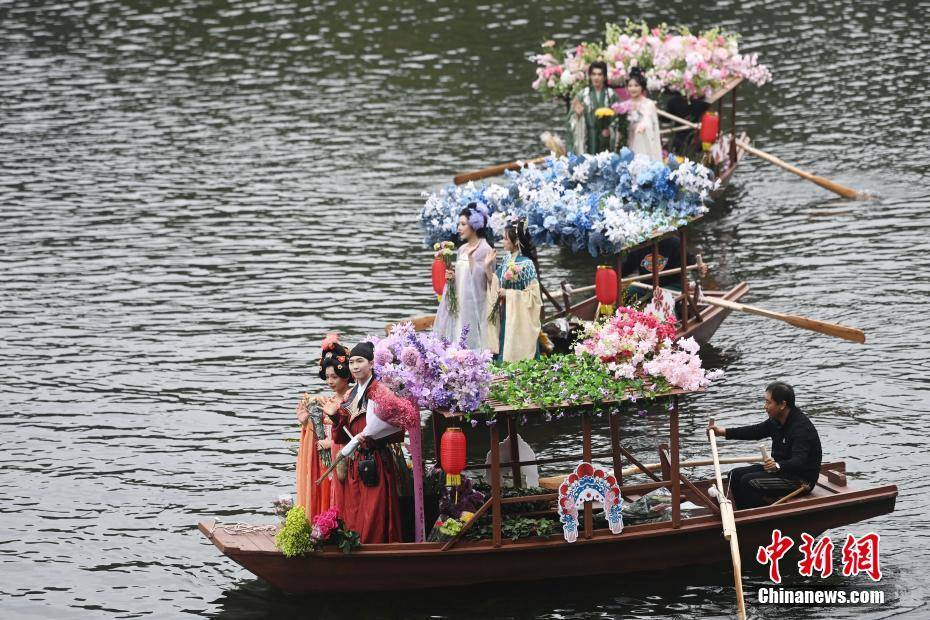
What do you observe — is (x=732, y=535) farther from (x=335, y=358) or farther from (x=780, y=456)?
(x=335, y=358)

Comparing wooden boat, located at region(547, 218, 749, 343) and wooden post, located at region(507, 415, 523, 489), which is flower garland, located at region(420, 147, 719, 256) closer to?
wooden boat, located at region(547, 218, 749, 343)

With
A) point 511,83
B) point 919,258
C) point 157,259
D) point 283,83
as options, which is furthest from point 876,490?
point 283,83

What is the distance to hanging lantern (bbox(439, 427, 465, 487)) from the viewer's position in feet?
48.7

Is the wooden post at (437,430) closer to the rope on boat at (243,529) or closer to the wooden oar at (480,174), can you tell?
the rope on boat at (243,529)

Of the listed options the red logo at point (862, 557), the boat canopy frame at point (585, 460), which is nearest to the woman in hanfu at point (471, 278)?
the boat canopy frame at point (585, 460)

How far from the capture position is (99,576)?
1673 cm

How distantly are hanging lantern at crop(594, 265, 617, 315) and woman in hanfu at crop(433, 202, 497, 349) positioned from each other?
1.80 meters

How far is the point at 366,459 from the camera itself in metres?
15.1

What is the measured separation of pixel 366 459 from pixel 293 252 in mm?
13283

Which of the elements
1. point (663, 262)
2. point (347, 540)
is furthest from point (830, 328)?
point (347, 540)

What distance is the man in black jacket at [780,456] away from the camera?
15.6m

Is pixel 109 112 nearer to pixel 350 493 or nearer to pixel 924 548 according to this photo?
pixel 350 493

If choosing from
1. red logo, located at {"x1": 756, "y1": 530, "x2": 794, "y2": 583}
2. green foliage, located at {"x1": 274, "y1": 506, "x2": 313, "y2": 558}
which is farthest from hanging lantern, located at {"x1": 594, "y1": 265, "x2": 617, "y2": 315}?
green foliage, located at {"x1": 274, "y1": 506, "x2": 313, "y2": 558}

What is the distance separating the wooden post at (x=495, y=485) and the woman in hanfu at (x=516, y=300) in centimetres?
410
